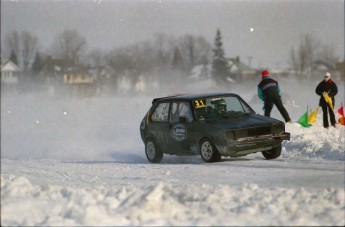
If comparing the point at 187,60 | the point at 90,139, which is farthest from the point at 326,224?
the point at 187,60

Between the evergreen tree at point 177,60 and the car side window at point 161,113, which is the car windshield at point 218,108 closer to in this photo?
the car side window at point 161,113

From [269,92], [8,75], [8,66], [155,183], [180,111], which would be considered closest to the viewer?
[155,183]

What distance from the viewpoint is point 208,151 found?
13.5 metres

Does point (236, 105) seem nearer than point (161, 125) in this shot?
Yes

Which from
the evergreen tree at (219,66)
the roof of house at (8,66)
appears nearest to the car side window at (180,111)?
the roof of house at (8,66)

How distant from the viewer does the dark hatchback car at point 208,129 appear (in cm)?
1318

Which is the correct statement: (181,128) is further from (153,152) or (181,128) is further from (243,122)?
(243,122)

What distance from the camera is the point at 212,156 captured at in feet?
43.8

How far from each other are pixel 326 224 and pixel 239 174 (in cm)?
411

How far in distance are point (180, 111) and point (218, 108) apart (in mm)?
826

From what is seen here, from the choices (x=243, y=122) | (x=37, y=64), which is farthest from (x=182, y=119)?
(x=37, y=64)

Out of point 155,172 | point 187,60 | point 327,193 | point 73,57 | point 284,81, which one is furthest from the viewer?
point 284,81

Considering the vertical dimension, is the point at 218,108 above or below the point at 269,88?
below

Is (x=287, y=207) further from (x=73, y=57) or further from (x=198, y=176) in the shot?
(x=73, y=57)
